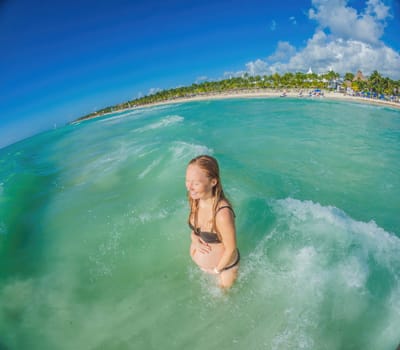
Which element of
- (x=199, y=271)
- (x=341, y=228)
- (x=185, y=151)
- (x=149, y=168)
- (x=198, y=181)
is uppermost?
(x=185, y=151)

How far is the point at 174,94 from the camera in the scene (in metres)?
139

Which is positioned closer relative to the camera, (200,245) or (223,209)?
(223,209)

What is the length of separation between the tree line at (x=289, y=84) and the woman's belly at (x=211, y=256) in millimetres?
79203

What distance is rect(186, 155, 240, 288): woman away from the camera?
2705 millimetres

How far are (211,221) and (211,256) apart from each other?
0.64m

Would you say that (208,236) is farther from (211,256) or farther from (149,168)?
(149,168)

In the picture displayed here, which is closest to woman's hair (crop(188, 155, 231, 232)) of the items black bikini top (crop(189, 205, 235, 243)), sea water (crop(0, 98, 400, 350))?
black bikini top (crop(189, 205, 235, 243))

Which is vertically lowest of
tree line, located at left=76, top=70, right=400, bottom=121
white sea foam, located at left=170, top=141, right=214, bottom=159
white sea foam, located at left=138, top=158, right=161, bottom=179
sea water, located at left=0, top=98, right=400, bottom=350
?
sea water, located at left=0, top=98, right=400, bottom=350

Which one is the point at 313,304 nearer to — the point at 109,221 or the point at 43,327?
the point at 43,327

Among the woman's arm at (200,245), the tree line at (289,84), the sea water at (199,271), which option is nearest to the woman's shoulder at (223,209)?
the woman's arm at (200,245)

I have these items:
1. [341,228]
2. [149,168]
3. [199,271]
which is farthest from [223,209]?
[149,168]

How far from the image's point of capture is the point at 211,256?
3.33 metres

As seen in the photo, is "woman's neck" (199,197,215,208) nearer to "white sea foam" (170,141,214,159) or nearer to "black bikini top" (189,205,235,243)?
"black bikini top" (189,205,235,243)

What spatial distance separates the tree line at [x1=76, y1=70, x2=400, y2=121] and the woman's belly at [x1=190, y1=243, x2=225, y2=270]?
7920 centimetres
